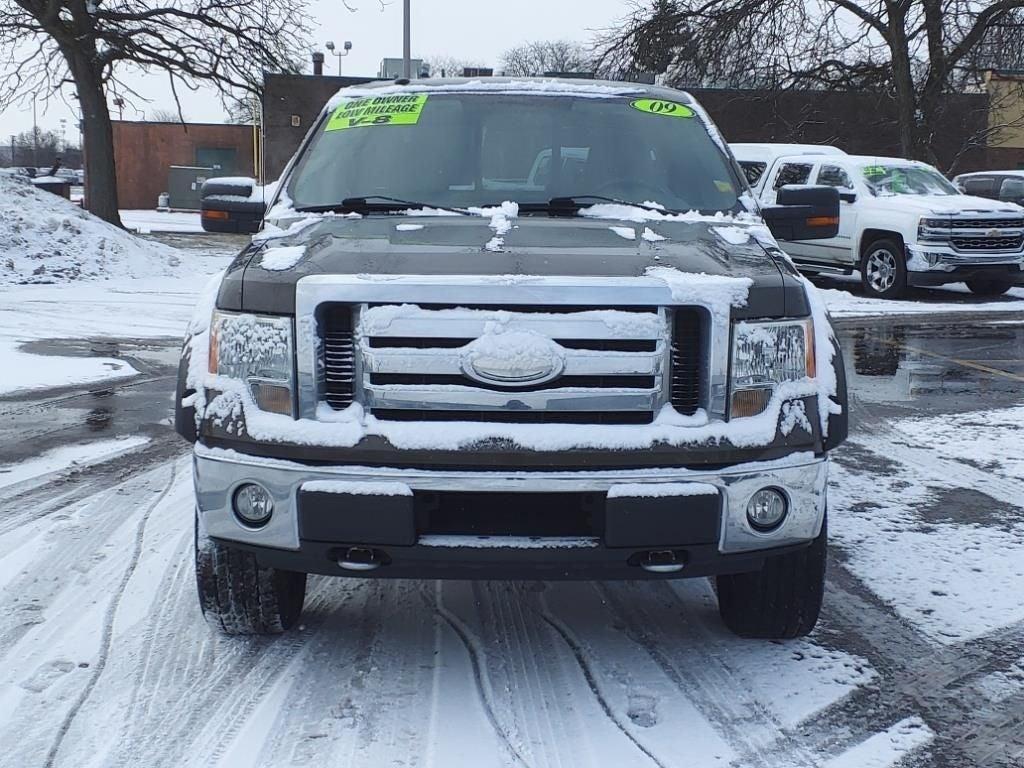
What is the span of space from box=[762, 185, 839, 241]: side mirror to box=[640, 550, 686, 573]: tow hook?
204cm

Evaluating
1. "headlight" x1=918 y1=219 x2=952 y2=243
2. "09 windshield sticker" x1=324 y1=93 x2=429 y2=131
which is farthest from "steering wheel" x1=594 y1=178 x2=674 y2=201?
"headlight" x1=918 y1=219 x2=952 y2=243

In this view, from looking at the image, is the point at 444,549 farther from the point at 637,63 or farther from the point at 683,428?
the point at 637,63

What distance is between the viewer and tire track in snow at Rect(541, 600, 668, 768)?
117 inches

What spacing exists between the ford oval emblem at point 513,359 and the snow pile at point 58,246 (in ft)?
47.0

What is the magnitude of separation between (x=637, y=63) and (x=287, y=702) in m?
26.1

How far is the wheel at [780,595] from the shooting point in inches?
137

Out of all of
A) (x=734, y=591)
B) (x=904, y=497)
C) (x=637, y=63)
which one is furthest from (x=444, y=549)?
(x=637, y=63)

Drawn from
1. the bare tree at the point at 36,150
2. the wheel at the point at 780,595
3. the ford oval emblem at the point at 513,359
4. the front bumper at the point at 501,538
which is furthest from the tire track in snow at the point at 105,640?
the bare tree at the point at 36,150

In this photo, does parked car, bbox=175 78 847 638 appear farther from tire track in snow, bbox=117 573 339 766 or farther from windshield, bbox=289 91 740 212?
windshield, bbox=289 91 740 212

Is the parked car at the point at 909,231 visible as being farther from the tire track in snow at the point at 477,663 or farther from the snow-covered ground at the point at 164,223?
the snow-covered ground at the point at 164,223

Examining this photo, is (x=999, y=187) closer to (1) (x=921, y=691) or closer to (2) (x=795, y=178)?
(2) (x=795, y=178)

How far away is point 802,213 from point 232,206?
95.3 inches

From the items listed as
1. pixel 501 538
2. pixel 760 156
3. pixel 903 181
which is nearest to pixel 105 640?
pixel 501 538

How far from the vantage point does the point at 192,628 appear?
3.79 meters
